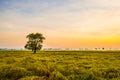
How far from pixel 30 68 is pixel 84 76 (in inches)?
197

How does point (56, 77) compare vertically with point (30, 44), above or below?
below

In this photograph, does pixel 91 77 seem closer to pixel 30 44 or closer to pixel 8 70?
Result: pixel 8 70

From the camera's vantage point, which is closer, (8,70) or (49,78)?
(49,78)

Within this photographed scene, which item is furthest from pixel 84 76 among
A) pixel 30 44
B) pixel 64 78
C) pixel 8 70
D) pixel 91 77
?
pixel 30 44

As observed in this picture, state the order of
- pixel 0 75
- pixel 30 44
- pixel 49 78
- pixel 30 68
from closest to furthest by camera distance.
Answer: pixel 49 78 < pixel 0 75 < pixel 30 68 < pixel 30 44

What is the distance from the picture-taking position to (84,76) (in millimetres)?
16500

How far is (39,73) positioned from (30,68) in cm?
170

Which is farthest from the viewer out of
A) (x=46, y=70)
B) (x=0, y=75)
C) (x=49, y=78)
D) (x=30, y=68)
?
(x=30, y=68)

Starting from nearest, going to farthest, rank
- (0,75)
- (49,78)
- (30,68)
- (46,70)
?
(49,78), (0,75), (46,70), (30,68)

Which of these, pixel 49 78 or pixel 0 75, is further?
pixel 0 75

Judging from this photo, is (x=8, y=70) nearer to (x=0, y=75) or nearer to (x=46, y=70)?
(x=0, y=75)

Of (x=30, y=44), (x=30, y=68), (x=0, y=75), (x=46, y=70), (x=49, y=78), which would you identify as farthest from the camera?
(x=30, y=44)

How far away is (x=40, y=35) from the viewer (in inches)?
3853

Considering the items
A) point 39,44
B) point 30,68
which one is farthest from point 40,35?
point 30,68
